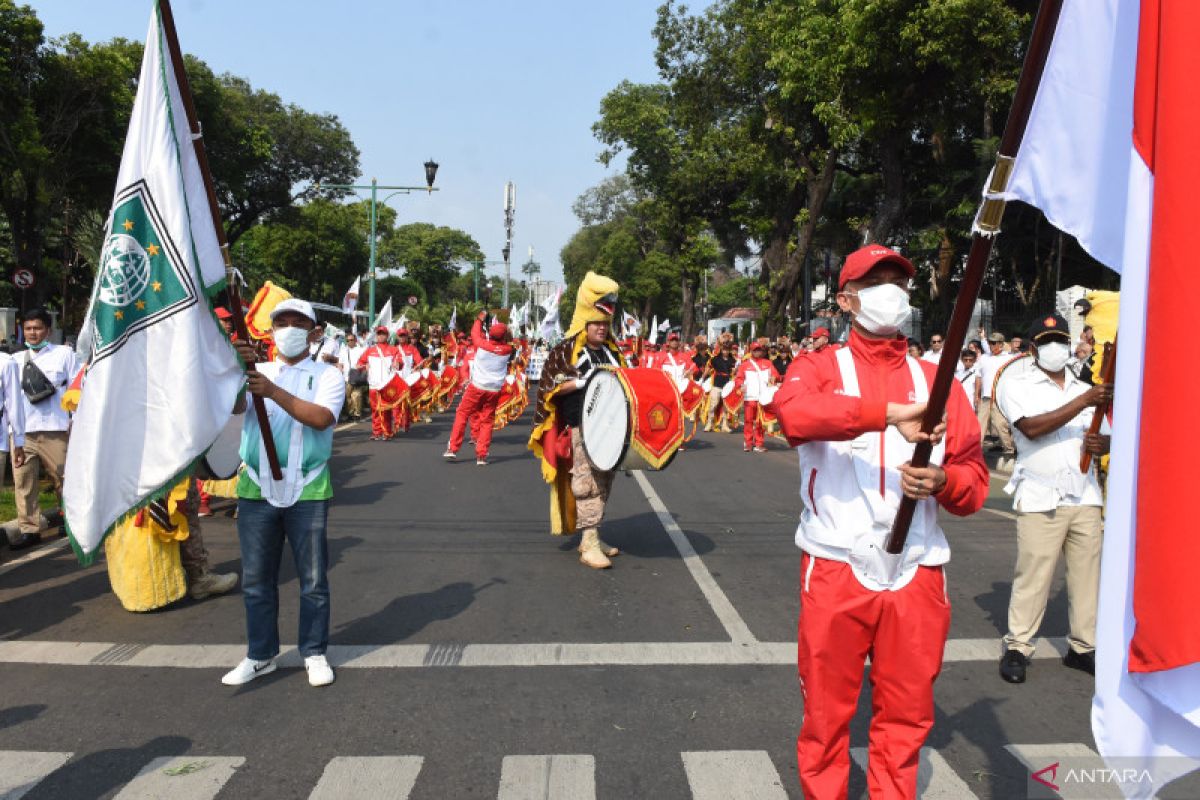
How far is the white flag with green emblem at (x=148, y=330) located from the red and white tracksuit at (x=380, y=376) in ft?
38.5

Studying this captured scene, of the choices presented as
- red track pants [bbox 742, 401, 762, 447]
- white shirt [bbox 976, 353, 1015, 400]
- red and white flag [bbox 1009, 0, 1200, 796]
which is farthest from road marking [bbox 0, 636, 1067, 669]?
white shirt [bbox 976, 353, 1015, 400]

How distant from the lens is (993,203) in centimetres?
235

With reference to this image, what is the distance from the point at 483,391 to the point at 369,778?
9.84 meters

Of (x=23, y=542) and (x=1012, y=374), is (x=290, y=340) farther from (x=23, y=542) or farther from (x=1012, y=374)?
(x=23, y=542)

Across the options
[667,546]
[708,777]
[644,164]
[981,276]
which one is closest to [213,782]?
[708,777]

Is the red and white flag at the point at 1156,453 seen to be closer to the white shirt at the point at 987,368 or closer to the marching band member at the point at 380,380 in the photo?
the white shirt at the point at 987,368

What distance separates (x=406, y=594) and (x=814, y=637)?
12.9ft

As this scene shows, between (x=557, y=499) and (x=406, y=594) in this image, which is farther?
(x=557, y=499)

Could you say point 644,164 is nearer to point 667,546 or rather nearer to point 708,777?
point 667,546

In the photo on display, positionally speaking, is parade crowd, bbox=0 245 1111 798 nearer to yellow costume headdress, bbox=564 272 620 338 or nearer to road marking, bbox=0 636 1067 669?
yellow costume headdress, bbox=564 272 620 338

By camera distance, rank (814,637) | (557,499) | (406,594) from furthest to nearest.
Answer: (557,499)
(406,594)
(814,637)

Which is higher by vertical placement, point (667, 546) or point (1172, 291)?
point (1172, 291)

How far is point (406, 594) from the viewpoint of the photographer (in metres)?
6.26

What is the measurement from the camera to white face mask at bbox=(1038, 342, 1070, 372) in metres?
4.86
